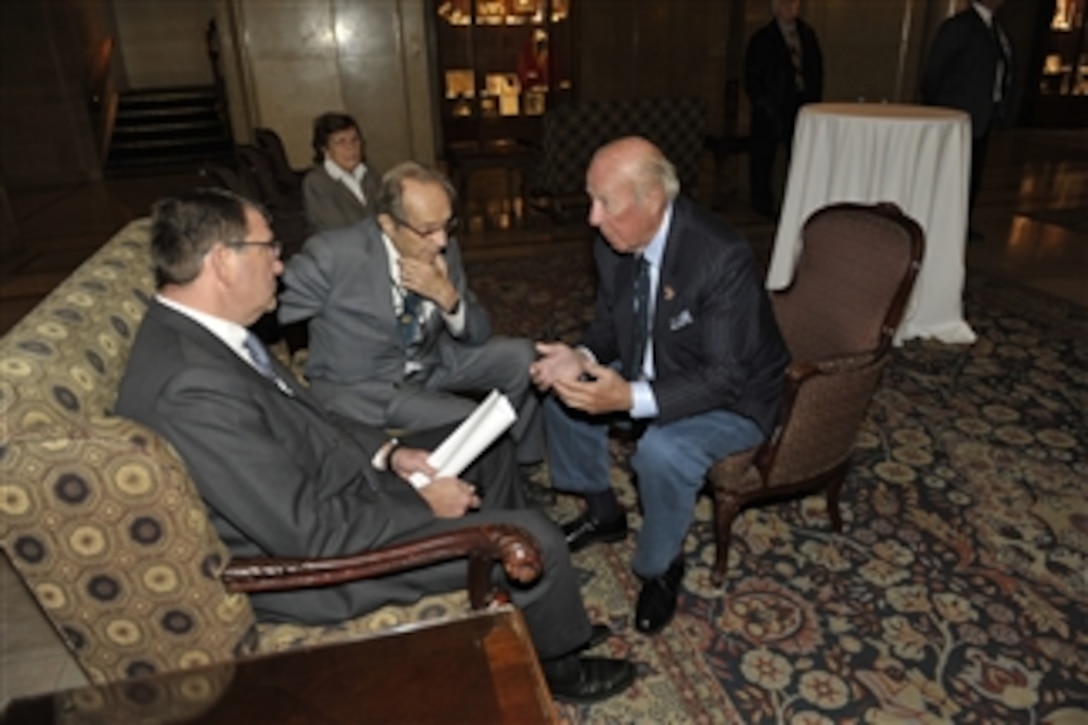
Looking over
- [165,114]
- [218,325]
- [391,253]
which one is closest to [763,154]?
[391,253]

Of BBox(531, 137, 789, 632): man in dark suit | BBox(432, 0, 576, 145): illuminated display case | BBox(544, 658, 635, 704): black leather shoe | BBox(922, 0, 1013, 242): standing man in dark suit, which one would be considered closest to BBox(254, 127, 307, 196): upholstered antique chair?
BBox(531, 137, 789, 632): man in dark suit

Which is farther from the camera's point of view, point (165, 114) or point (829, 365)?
point (165, 114)

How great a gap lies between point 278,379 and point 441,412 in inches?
26.2

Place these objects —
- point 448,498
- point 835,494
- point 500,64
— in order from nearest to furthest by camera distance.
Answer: point 448,498 → point 835,494 → point 500,64

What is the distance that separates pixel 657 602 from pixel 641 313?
2.87 ft

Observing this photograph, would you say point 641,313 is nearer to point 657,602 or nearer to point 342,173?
point 657,602

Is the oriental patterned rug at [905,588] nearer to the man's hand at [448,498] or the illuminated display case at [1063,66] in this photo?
the man's hand at [448,498]

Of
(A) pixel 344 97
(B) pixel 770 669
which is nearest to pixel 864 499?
(B) pixel 770 669

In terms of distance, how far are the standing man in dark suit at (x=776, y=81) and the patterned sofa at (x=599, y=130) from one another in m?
0.55

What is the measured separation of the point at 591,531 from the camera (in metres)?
2.71

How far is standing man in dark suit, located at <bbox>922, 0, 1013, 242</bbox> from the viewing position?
18.1 feet

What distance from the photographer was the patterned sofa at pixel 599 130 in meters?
6.66

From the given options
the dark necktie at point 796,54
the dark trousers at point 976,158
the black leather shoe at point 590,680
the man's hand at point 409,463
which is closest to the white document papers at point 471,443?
the man's hand at point 409,463

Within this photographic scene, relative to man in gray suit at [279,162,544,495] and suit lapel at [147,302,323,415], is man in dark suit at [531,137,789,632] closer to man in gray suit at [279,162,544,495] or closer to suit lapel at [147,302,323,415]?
man in gray suit at [279,162,544,495]
